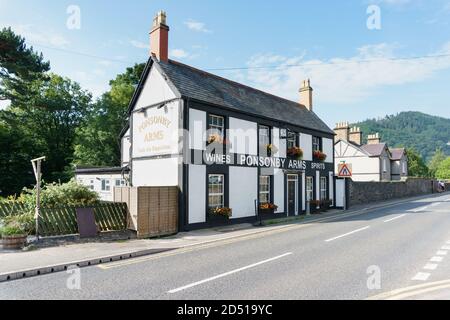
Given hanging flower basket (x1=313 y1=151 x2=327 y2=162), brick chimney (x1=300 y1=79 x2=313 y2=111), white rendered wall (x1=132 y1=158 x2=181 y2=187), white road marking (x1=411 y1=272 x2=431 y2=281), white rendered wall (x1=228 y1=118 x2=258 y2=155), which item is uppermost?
brick chimney (x1=300 y1=79 x2=313 y2=111)

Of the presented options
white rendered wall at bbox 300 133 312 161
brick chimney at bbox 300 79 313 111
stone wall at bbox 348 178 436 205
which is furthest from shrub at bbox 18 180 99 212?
stone wall at bbox 348 178 436 205

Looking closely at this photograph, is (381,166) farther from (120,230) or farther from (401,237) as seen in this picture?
(120,230)

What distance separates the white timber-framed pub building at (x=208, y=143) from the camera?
1505 cm

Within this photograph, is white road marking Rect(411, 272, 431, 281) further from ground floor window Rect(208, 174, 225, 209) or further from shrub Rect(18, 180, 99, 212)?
shrub Rect(18, 180, 99, 212)

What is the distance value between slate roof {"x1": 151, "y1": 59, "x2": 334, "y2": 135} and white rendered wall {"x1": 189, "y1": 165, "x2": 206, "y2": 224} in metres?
3.49

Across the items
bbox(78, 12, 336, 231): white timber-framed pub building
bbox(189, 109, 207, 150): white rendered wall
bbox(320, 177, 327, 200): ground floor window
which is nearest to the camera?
bbox(78, 12, 336, 231): white timber-framed pub building

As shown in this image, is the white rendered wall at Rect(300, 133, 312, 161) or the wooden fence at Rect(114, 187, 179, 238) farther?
the white rendered wall at Rect(300, 133, 312, 161)

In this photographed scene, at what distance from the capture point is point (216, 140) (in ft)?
52.1

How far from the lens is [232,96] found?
18766 millimetres

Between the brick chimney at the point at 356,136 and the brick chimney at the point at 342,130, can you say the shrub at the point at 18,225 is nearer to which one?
the brick chimney at the point at 342,130

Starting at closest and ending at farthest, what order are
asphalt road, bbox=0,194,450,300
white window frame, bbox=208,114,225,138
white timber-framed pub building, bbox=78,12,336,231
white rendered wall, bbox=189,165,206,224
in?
1. asphalt road, bbox=0,194,450,300
2. white rendered wall, bbox=189,165,206,224
3. white timber-framed pub building, bbox=78,12,336,231
4. white window frame, bbox=208,114,225,138

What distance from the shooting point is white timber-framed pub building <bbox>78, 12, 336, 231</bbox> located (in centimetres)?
1505

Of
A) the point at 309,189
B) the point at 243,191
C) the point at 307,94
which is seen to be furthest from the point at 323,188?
the point at 243,191
